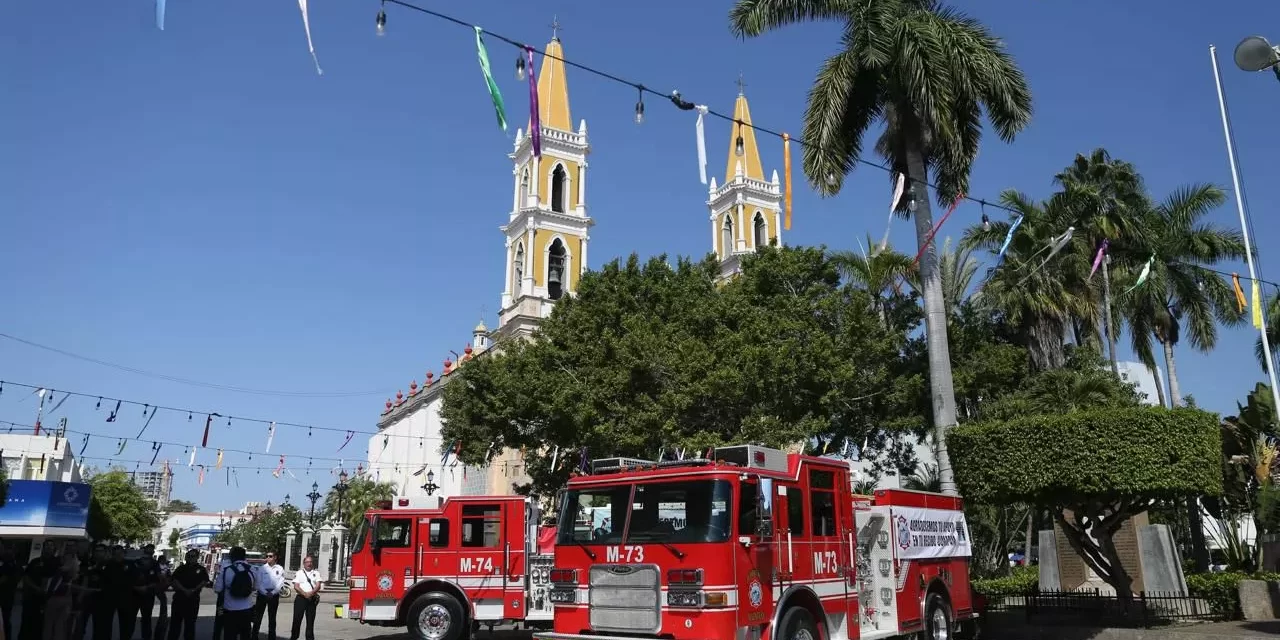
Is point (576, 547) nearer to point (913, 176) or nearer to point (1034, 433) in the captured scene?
point (1034, 433)

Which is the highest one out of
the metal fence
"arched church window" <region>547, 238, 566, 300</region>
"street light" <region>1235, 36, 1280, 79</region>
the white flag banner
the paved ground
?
"arched church window" <region>547, 238, 566, 300</region>

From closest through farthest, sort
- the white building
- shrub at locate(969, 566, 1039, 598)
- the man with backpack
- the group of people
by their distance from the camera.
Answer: the group of people < the man with backpack < shrub at locate(969, 566, 1039, 598) < the white building

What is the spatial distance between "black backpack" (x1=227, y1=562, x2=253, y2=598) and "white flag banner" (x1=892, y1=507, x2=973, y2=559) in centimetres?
932

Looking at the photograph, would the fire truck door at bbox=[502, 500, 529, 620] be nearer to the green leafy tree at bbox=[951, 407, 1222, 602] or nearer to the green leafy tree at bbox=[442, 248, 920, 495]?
the green leafy tree at bbox=[442, 248, 920, 495]

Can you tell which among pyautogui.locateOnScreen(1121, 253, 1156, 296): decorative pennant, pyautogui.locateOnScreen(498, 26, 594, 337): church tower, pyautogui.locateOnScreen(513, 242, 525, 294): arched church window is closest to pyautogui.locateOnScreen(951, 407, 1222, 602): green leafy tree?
pyautogui.locateOnScreen(1121, 253, 1156, 296): decorative pennant

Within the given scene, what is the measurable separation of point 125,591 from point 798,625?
1061cm

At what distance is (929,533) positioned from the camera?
14.2 meters

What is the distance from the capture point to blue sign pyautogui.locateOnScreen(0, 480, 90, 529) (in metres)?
50.1

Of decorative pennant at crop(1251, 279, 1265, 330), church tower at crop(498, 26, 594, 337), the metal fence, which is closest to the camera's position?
the metal fence

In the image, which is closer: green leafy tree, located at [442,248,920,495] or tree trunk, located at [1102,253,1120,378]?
green leafy tree, located at [442,248,920,495]

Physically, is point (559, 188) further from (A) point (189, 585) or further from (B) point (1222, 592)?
(A) point (189, 585)

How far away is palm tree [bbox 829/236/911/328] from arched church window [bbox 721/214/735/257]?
129 ft

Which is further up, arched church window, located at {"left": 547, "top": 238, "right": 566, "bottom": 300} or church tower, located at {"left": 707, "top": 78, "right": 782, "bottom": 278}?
church tower, located at {"left": 707, "top": 78, "right": 782, "bottom": 278}

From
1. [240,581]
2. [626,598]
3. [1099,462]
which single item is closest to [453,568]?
[240,581]
